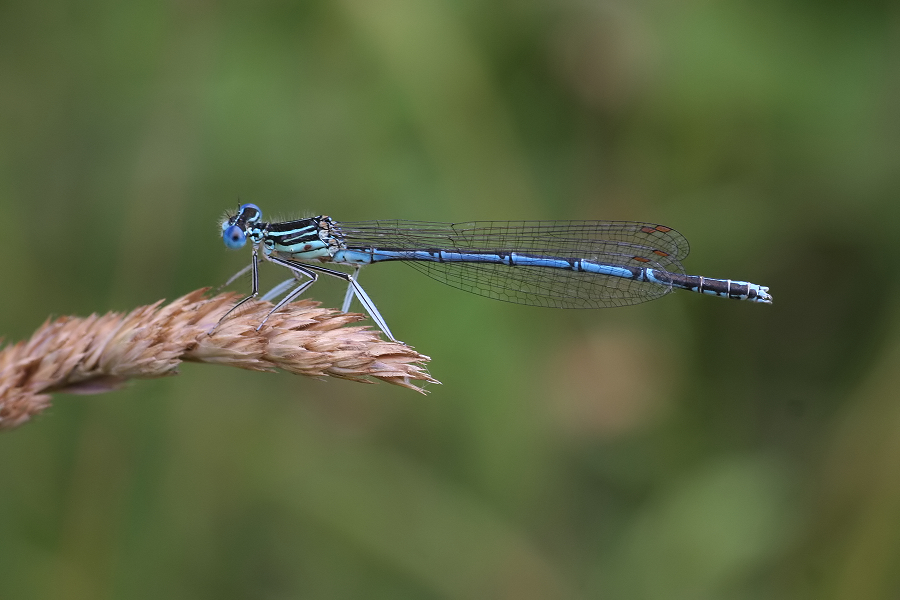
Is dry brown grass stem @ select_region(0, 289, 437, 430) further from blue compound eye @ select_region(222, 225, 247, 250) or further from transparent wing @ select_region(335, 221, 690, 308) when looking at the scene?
transparent wing @ select_region(335, 221, 690, 308)

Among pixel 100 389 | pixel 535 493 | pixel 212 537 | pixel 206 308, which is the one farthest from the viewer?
pixel 535 493

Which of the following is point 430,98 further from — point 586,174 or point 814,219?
point 814,219

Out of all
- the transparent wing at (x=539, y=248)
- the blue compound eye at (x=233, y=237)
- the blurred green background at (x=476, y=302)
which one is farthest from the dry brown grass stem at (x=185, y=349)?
the transparent wing at (x=539, y=248)

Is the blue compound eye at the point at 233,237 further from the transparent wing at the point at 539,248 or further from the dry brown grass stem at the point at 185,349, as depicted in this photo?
the dry brown grass stem at the point at 185,349

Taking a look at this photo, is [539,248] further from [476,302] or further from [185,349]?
[185,349]

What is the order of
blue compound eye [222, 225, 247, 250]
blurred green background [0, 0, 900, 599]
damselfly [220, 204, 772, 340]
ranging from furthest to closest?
1. damselfly [220, 204, 772, 340]
2. blue compound eye [222, 225, 247, 250]
3. blurred green background [0, 0, 900, 599]

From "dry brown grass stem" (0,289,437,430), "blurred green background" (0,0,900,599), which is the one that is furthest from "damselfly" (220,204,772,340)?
"dry brown grass stem" (0,289,437,430)

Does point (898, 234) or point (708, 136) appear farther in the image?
point (708, 136)

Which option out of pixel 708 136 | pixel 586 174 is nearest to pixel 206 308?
pixel 586 174
